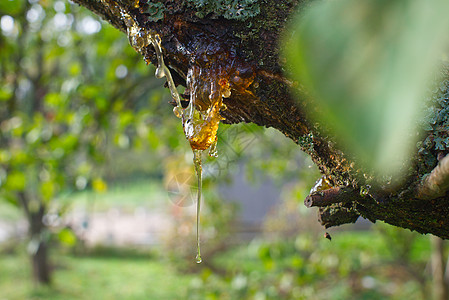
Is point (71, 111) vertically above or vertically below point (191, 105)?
above

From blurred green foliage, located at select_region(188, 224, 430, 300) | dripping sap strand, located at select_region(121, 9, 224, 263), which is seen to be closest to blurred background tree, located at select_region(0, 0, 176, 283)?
blurred green foliage, located at select_region(188, 224, 430, 300)

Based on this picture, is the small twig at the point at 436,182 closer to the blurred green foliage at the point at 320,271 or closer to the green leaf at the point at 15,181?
the blurred green foliage at the point at 320,271

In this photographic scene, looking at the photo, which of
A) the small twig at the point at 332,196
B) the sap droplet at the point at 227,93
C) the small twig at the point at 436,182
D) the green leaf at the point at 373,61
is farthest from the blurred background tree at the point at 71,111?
the green leaf at the point at 373,61

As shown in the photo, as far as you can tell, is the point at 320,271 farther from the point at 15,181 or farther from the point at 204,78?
the point at 204,78

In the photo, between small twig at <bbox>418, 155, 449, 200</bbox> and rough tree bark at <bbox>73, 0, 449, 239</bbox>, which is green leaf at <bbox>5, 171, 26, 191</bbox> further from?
small twig at <bbox>418, 155, 449, 200</bbox>

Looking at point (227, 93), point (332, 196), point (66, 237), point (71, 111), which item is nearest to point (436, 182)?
point (332, 196)

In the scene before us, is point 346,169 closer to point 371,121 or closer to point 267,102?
point 267,102
